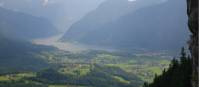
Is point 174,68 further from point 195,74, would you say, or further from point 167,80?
point 195,74

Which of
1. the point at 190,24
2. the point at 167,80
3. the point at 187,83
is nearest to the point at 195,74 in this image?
the point at 190,24

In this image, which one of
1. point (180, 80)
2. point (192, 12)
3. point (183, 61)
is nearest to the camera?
point (192, 12)

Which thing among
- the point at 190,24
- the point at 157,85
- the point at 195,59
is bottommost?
the point at 157,85

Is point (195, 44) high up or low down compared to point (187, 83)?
up

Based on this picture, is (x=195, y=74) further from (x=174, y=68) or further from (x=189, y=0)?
(x=174, y=68)

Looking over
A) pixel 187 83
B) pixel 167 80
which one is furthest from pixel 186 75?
pixel 167 80

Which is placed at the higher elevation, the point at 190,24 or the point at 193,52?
the point at 190,24

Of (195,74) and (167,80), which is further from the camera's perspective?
(167,80)

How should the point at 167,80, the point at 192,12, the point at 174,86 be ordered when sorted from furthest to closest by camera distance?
1. the point at 167,80
2. the point at 174,86
3. the point at 192,12

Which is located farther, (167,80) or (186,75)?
(167,80)
